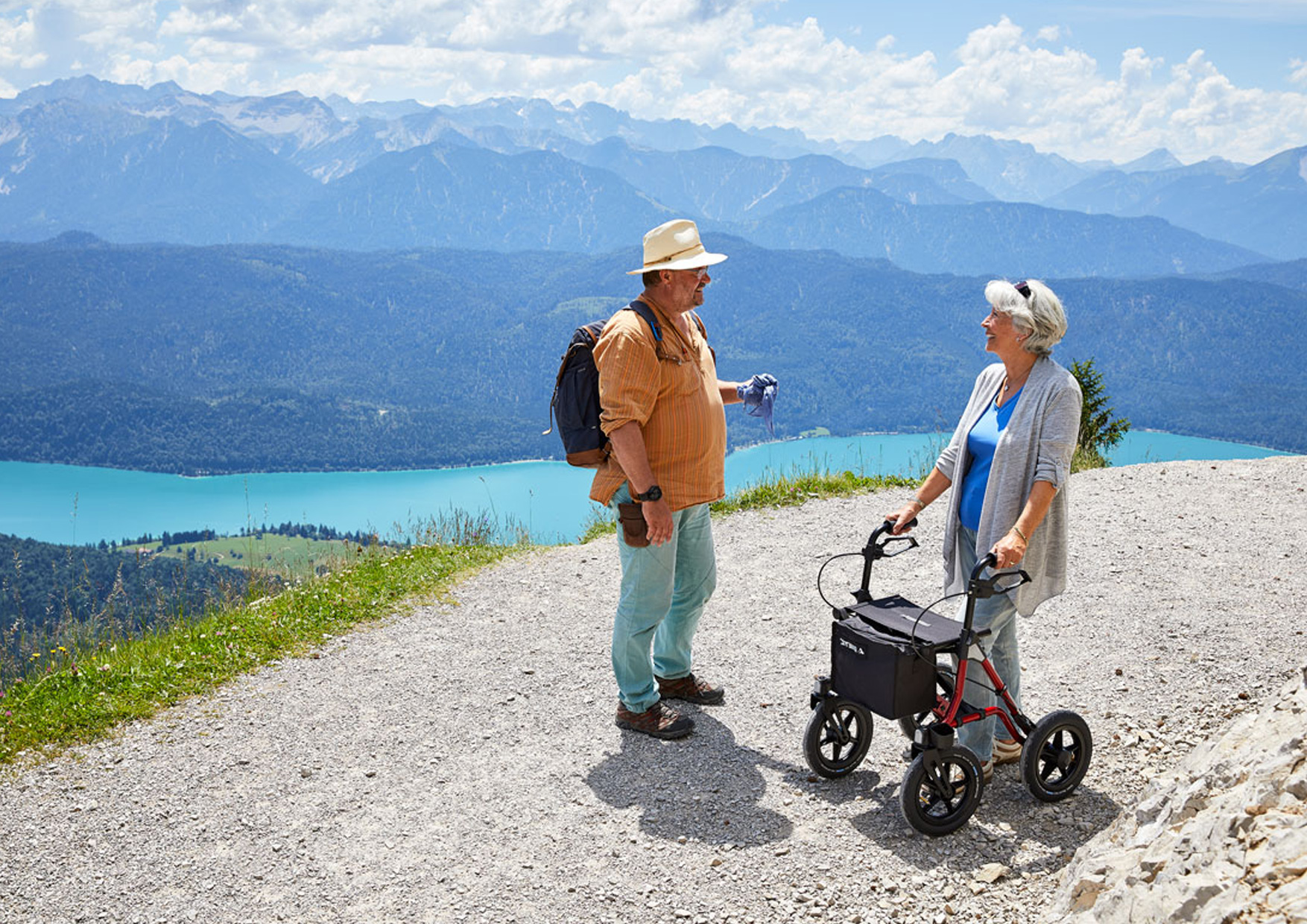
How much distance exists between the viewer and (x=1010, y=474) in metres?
3.81

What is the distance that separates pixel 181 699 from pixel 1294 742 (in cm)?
538

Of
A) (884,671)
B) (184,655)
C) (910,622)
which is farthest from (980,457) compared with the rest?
(184,655)

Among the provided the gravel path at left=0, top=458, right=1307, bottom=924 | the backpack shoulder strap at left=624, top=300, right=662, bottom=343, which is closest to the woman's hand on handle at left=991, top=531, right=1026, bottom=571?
the gravel path at left=0, top=458, right=1307, bottom=924

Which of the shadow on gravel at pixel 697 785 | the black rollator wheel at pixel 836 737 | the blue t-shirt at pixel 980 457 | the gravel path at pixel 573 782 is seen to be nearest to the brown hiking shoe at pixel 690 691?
the gravel path at pixel 573 782

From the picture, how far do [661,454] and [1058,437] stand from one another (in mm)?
1704

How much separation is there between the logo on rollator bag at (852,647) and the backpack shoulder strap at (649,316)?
152cm

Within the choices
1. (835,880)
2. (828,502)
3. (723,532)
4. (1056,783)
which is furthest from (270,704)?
(828,502)

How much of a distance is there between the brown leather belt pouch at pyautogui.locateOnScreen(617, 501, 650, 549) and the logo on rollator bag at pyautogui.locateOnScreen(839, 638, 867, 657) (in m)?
1.00

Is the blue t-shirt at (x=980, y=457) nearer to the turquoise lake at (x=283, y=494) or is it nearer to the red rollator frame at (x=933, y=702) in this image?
the red rollator frame at (x=933, y=702)

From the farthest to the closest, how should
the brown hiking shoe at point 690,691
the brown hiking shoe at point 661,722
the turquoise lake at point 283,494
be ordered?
the turquoise lake at point 283,494 → the brown hiking shoe at point 690,691 → the brown hiking shoe at point 661,722

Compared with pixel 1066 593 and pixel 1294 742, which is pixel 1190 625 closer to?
pixel 1066 593

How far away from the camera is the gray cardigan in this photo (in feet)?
Result: 12.2

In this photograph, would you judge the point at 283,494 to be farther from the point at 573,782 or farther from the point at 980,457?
the point at 980,457

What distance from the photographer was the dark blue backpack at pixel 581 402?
14.5 ft
